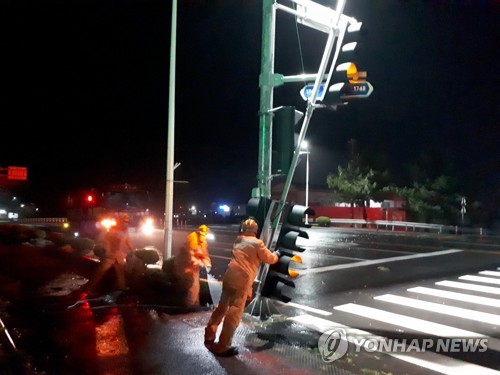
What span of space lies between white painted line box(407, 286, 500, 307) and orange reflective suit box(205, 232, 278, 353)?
555cm

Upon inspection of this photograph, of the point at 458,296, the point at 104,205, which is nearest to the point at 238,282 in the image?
the point at 458,296

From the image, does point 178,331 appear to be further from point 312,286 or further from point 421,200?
point 421,200

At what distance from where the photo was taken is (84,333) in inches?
249

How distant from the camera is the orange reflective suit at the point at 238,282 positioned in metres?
5.35


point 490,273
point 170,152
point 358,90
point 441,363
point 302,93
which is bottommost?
point 441,363

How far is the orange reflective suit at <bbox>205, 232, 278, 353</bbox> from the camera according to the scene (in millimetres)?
5352

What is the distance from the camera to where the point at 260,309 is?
724 cm

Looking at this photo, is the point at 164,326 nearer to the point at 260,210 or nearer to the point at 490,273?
the point at 260,210

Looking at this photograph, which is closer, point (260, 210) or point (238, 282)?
point (238, 282)

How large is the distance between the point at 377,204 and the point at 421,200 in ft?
16.3

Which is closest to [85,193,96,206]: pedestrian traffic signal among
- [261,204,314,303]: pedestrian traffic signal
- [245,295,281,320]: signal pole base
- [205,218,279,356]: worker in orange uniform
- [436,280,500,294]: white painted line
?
[245,295,281,320]: signal pole base

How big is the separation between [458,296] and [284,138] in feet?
18.9

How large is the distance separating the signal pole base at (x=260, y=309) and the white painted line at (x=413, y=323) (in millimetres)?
1523

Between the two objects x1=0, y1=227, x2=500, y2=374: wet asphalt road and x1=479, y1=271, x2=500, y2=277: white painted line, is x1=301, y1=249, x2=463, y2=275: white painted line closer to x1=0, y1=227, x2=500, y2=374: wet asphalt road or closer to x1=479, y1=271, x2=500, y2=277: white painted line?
x1=0, y1=227, x2=500, y2=374: wet asphalt road
